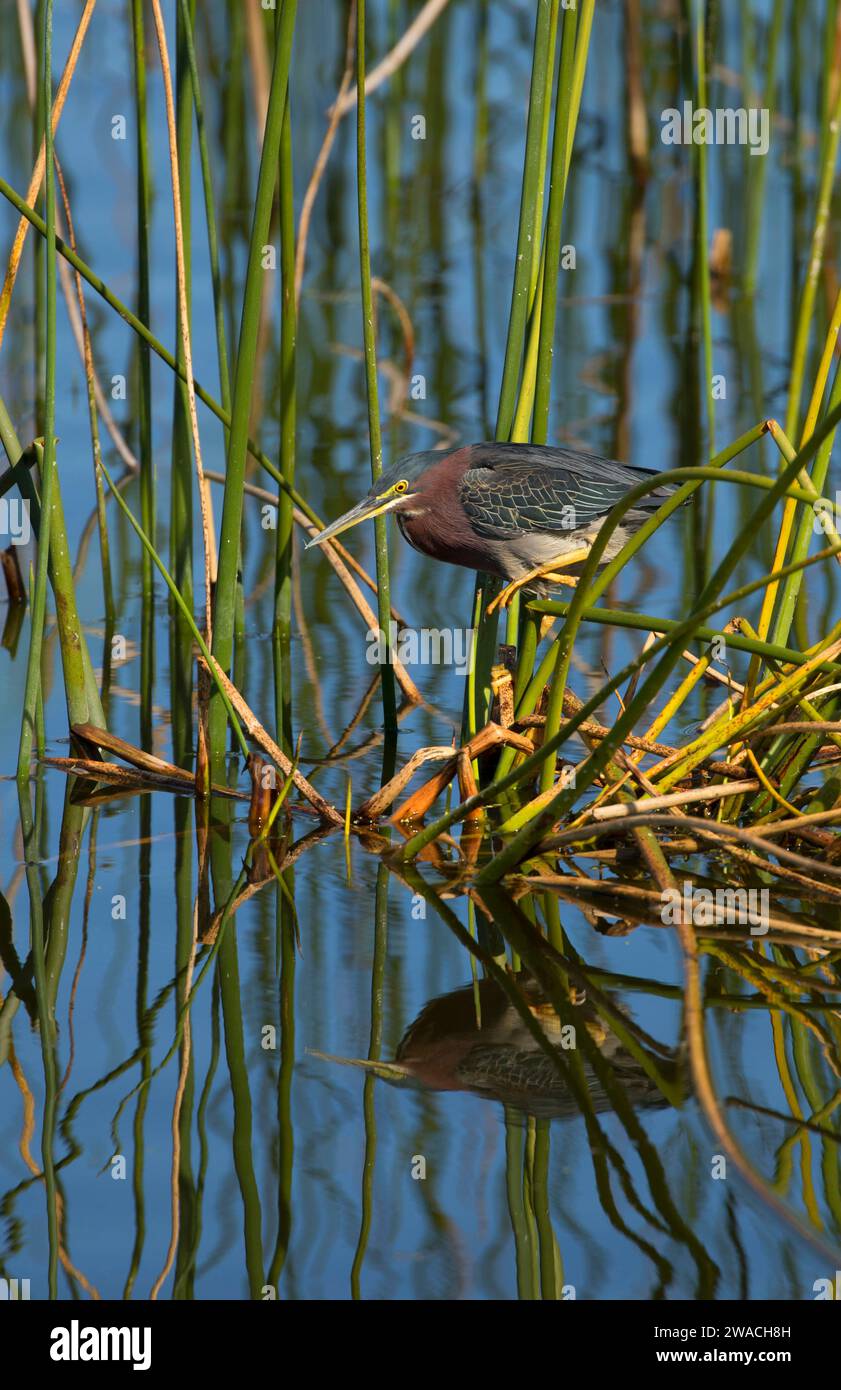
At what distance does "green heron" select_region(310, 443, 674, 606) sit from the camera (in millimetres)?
4383

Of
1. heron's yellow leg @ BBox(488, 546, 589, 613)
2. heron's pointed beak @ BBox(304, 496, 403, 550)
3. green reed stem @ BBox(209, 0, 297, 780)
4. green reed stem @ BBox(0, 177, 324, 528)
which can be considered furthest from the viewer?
heron's pointed beak @ BBox(304, 496, 403, 550)

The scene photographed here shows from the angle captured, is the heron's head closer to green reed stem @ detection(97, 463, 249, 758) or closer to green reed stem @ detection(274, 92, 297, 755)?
green reed stem @ detection(274, 92, 297, 755)

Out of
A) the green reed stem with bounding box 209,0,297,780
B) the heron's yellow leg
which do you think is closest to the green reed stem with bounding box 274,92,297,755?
the green reed stem with bounding box 209,0,297,780

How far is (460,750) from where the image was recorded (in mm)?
4141

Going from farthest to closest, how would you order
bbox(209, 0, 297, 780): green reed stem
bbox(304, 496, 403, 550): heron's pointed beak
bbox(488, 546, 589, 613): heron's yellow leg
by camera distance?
1. bbox(304, 496, 403, 550): heron's pointed beak
2. bbox(488, 546, 589, 613): heron's yellow leg
3. bbox(209, 0, 297, 780): green reed stem

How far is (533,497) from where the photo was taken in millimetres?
4426

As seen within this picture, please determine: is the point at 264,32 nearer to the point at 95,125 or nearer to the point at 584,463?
the point at 95,125

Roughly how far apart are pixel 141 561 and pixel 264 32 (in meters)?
4.89

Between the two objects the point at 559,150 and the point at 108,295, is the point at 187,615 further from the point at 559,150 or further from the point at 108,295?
the point at 559,150

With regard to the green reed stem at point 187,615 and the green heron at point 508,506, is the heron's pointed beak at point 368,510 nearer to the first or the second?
the green heron at point 508,506

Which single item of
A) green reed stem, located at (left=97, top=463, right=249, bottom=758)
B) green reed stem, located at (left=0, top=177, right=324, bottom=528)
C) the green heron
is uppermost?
green reed stem, located at (left=0, top=177, right=324, bottom=528)

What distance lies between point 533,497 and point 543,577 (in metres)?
0.22

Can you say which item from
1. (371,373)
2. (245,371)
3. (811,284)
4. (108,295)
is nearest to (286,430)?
(371,373)
